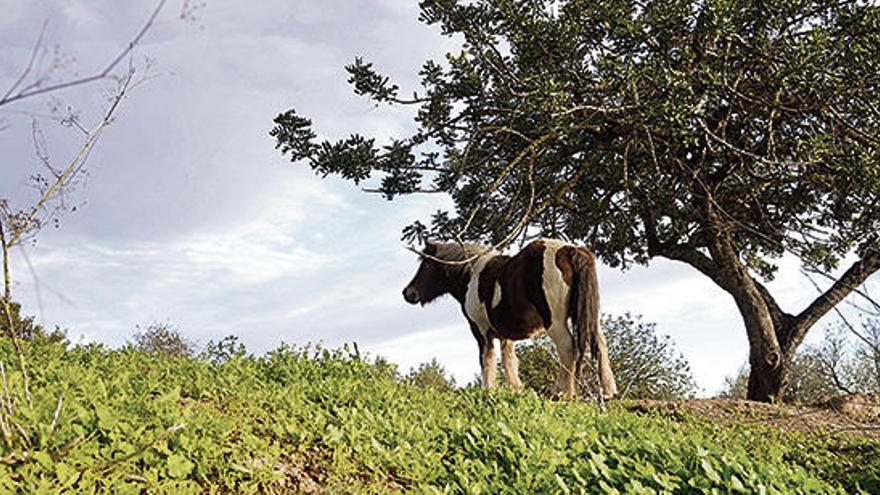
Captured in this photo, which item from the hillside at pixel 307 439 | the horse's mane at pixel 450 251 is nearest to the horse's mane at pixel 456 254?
the horse's mane at pixel 450 251

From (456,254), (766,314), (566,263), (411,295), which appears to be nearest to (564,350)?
(566,263)

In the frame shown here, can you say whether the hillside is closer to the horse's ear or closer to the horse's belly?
the horse's belly

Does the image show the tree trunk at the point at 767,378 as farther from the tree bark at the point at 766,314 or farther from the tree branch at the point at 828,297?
the tree branch at the point at 828,297

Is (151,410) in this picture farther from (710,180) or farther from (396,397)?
(710,180)

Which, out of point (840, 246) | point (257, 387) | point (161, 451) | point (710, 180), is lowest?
point (161, 451)

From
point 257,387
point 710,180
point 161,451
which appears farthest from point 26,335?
point 710,180

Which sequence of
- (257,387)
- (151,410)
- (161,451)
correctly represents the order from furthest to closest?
(257,387), (151,410), (161,451)

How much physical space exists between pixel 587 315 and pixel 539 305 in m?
0.80

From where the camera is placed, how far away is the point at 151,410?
5.67 metres

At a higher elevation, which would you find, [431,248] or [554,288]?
[431,248]

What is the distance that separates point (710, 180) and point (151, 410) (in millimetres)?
13045

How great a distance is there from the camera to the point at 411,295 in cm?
1492

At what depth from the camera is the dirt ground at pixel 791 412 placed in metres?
12.4

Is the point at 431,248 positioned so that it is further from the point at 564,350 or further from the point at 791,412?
the point at 791,412
